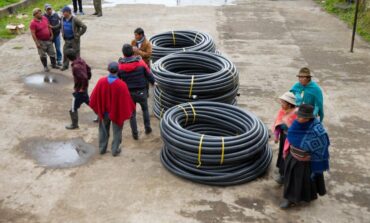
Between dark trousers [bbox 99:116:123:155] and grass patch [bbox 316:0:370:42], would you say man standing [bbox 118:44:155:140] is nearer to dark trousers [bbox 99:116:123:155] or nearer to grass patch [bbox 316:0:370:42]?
dark trousers [bbox 99:116:123:155]

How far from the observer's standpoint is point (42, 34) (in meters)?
→ 9.39

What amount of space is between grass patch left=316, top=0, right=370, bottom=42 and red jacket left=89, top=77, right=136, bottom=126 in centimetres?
928

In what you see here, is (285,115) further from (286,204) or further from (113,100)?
(113,100)

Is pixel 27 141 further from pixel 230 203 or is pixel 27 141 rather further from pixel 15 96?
pixel 230 203

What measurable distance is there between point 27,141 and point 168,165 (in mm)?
2436

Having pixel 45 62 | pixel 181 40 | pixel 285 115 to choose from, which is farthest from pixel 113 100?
pixel 45 62

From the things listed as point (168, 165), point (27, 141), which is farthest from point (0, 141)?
point (168, 165)

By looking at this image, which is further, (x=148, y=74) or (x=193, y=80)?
(x=193, y=80)

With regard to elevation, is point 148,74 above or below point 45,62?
above

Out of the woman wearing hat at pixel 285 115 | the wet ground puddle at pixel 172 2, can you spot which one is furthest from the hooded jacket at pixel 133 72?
the wet ground puddle at pixel 172 2

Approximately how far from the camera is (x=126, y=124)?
7.32m

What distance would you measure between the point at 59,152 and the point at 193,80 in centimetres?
232

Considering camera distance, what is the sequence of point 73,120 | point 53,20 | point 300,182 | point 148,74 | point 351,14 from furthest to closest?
point 351,14 → point 53,20 → point 73,120 → point 148,74 → point 300,182

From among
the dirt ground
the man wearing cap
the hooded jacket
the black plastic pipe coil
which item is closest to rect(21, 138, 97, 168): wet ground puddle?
the dirt ground
